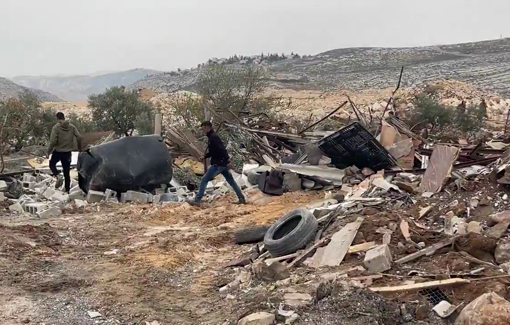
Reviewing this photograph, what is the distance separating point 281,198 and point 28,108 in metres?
13.0

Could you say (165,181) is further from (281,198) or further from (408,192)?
(408,192)

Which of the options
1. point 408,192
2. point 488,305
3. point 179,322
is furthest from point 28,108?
point 488,305

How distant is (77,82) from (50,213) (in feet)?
510

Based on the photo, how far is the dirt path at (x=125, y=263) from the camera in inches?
184

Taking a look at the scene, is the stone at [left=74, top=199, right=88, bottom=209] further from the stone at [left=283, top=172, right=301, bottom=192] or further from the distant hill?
the distant hill

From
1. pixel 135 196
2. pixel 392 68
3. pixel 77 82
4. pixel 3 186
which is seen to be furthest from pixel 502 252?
pixel 77 82

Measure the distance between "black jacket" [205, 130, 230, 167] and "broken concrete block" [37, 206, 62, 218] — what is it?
2519mm

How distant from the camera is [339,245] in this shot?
18.4 ft

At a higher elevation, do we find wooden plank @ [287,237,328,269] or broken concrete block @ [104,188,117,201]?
wooden plank @ [287,237,328,269]

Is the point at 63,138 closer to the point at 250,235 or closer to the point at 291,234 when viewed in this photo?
the point at 250,235

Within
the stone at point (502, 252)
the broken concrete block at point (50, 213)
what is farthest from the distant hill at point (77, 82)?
the stone at point (502, 252)

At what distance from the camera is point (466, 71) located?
153 ft

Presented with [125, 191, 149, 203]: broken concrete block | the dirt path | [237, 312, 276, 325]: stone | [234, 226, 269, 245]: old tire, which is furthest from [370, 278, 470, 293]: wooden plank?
[125, 191, 149, 203]: broken concrete block

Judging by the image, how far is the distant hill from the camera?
465 feet
